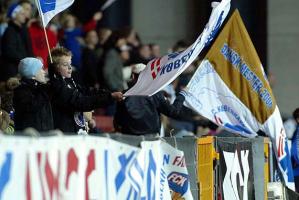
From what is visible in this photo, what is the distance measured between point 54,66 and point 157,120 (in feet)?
8.46

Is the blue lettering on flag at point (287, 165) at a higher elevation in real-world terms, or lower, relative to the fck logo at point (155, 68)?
lower

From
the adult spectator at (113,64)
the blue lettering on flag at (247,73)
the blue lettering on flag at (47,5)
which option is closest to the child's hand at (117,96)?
the blue lettering on flag at (47,5)

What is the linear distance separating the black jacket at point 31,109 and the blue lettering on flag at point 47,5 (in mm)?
1820

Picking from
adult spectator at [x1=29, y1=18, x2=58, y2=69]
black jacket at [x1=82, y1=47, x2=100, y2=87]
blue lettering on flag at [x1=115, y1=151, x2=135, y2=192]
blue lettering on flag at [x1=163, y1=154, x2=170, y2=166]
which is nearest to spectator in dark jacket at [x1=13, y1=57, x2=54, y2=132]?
blue lettering on flag at [x1=163, y1=154, x2=170, y2=166]

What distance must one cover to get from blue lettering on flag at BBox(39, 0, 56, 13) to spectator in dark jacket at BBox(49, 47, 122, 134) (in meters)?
1.18

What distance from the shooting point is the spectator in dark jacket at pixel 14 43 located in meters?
15.9

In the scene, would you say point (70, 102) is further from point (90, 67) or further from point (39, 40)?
point (90, 67)

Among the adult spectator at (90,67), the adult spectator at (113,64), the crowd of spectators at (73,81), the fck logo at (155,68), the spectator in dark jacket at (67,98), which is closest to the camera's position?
the crowd of spectators at (73,81)

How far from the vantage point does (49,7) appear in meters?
12.3

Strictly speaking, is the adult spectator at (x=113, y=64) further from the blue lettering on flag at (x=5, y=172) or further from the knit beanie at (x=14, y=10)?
the blue lettering on flag at (x=5, y=172)

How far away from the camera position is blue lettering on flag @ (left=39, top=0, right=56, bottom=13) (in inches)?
480

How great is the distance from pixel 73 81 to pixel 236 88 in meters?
2.52

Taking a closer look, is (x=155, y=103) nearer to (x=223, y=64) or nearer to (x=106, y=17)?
(x=223, y=64)

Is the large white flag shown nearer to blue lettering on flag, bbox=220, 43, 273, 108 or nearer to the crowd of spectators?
the crowd of spectators
